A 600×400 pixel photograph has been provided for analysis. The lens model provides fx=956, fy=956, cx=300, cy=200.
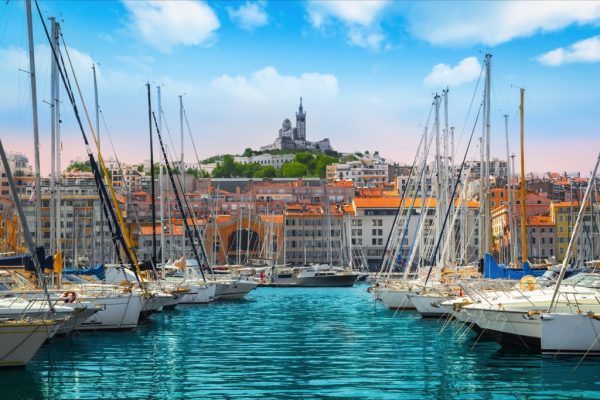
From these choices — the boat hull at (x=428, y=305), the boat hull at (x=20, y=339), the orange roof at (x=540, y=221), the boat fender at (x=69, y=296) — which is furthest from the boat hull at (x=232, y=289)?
the orange roof at (x=540, y=221)

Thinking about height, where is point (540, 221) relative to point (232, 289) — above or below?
above

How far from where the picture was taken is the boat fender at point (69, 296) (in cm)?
2849

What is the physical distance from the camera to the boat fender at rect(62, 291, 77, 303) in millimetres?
28489

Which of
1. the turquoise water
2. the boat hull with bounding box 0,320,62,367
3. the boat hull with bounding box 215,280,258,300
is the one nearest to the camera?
the turquoise water

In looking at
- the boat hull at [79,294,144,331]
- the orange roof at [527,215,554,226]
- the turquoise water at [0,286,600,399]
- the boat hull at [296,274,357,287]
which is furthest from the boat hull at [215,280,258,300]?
the orange roof at [527,215,554,226]

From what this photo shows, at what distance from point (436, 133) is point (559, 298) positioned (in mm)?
27165

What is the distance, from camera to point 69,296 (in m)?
30.2

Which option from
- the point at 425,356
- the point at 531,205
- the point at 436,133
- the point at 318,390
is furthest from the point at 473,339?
the point at 531,205

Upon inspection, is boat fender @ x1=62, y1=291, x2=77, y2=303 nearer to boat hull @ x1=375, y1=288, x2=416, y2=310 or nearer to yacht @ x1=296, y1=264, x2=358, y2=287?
boat hull @ x1=375, y1=288, x2=416, y2=310

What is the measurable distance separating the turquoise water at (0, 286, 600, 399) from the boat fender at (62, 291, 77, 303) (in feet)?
4.90

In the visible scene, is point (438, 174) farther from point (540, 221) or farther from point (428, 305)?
point (540, 221)

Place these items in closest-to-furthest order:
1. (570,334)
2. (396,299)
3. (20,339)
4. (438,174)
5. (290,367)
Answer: (20,339)
(570,334)
(290,367)
(396,299)
(438,174)

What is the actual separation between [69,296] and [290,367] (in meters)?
8.70

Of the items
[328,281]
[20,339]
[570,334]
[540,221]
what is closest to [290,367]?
[20,339]
